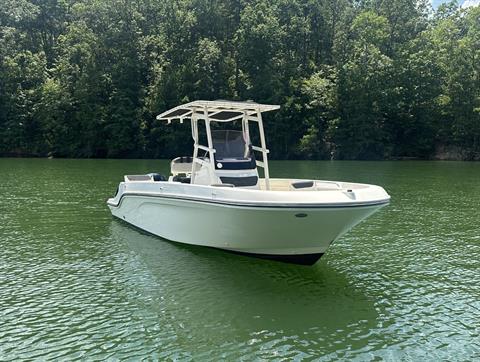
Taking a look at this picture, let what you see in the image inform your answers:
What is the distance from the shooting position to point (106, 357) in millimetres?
5711

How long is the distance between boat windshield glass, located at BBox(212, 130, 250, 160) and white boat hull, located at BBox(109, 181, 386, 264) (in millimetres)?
1608

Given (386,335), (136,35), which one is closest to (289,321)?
(386,335)

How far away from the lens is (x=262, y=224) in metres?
8.56

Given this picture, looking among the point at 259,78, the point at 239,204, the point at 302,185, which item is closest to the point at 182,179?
the point at 302,185

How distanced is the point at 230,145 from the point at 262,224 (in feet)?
10.2

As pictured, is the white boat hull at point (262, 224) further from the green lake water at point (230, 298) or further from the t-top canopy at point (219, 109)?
the t-top canopy at point (219, 109)

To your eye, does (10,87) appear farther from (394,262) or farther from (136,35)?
(394,262)

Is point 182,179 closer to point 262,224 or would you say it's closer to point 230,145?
point 230,145

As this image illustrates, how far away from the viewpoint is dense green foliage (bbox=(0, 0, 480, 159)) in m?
57.4

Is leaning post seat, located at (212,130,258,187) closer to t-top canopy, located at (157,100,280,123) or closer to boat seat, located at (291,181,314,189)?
t-top canopy, located at (157,100,280,123)

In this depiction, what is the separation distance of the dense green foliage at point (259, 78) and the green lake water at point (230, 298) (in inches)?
1810

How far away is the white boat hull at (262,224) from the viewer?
8.20 m

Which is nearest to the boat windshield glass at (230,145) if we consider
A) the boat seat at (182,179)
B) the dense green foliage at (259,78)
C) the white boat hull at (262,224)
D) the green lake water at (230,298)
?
the boat seat at (182,179)

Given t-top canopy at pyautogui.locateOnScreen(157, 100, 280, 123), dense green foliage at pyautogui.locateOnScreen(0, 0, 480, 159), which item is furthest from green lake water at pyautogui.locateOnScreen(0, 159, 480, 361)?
dense green foliage at pyautogui.locateOnScreen(0, 0, 480, 159)
